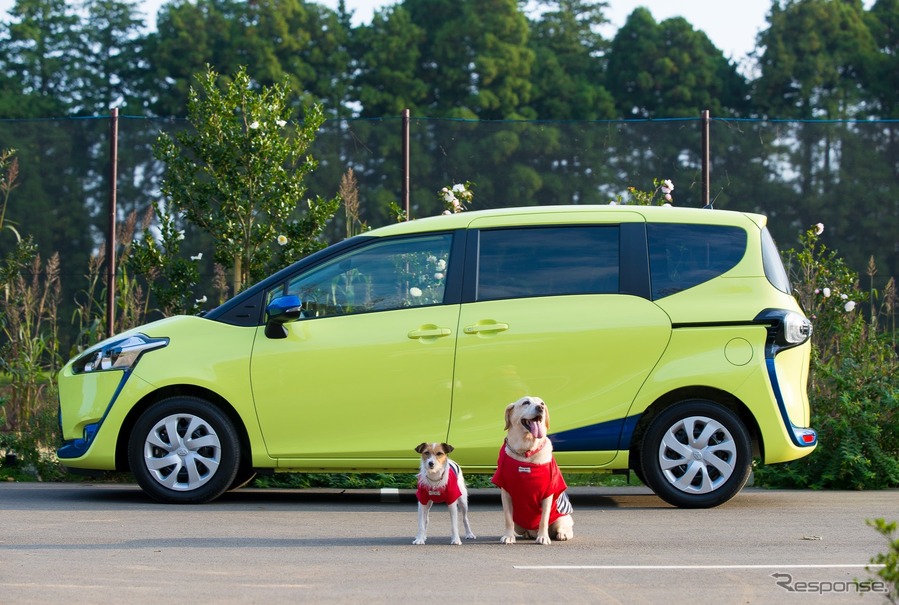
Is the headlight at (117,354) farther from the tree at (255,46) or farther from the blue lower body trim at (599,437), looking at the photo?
the tree at (255,46)

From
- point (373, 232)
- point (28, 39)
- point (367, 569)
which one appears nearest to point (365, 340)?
point (373, 232)

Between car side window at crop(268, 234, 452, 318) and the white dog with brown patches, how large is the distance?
1888mm

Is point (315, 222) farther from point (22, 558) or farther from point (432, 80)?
point (432, 80)

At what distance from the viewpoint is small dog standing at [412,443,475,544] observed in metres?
7.40

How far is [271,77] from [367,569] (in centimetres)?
4288

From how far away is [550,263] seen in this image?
30.0 ft

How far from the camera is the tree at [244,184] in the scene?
11773mm

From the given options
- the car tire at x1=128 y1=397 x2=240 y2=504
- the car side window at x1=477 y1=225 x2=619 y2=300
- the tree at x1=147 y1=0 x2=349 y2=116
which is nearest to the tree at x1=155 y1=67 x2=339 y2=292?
the car tire at x1=128 y1=397 x2=240 y2=504

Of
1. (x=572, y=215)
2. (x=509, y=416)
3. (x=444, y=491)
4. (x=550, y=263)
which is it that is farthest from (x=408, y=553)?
(x=572, y=215)

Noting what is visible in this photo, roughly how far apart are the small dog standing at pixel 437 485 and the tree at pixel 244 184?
15.2 ft

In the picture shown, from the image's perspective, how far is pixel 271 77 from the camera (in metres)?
48.1

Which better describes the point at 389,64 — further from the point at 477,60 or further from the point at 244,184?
the point at 244,184

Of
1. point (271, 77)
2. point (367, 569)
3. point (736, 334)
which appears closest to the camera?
point (367, 569)

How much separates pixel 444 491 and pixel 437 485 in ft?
0.16
